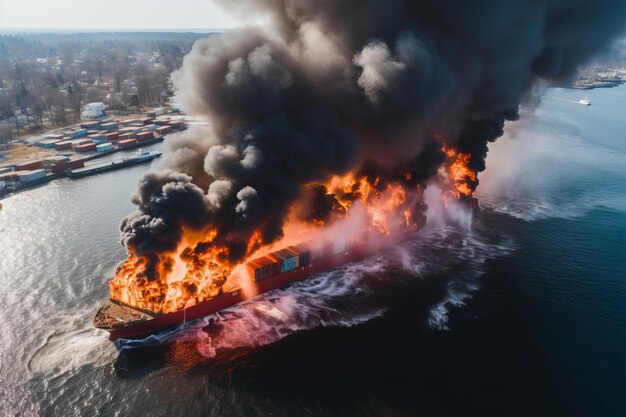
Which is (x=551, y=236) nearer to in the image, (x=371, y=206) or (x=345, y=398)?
(x=371, y=206)

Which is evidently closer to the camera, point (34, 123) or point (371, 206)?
point (371, 206)

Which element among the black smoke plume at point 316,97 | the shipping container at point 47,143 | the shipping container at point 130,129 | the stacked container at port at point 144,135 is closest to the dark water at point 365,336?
the black smoke plume at point 316,97

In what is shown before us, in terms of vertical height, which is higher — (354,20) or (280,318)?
(354,20)

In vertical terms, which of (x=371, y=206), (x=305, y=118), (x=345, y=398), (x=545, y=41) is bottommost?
(x=345, y=398)

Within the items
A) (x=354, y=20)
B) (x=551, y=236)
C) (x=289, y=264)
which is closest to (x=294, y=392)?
(x=289, y=264)

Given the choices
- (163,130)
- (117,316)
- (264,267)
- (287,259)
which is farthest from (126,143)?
(117,316)

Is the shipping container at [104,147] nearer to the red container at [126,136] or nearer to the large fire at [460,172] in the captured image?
the red container at [126,136]

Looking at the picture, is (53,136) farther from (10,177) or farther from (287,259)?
(287,259)
